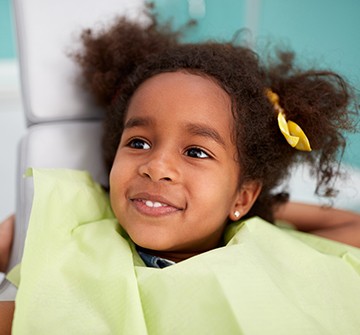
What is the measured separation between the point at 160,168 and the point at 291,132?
27 centimetres

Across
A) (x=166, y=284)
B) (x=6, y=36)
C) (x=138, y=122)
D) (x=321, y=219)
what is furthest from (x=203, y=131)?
(x=6, y=36)

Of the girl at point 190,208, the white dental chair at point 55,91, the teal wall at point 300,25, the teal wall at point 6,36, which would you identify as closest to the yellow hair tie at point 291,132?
the girl at point 190,208

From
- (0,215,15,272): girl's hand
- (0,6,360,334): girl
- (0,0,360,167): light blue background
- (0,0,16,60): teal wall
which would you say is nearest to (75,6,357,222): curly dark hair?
(0,6,360,334): girl

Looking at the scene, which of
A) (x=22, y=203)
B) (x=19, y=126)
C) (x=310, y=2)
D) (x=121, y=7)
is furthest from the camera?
(x=19, y=126)

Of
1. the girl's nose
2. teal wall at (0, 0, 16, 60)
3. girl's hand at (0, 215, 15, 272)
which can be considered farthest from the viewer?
teal wall at (0, 0, 16, 60)

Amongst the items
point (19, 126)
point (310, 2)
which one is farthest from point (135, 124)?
point (19, 126)

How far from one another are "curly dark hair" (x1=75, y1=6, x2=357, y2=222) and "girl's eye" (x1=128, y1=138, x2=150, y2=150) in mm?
116

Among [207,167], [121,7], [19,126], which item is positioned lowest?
[19,126]

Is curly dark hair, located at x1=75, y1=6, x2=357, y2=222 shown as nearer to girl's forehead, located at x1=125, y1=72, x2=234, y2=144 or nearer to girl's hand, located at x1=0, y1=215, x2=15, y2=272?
girl's forehead, located at x1=125, y1=72, x2=234, y2=144

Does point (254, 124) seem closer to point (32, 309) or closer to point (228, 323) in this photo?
point (228, 323)

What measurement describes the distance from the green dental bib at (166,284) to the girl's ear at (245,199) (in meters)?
0.05

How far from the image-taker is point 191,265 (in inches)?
29.3

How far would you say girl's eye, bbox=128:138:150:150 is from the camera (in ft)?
2.87

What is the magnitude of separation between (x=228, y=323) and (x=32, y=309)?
27 centimetres
